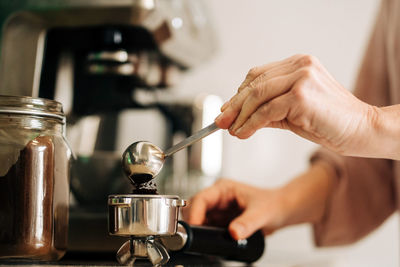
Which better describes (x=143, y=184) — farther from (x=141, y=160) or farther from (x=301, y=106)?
(x=301, y=106)

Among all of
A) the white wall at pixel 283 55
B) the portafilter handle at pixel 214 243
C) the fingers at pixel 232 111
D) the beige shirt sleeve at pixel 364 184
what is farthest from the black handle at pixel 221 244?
the white wall at pixel 283 55

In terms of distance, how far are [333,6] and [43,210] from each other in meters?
0.96

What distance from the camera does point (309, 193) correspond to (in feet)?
2.21

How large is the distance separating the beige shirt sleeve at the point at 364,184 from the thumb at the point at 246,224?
10.1 inches

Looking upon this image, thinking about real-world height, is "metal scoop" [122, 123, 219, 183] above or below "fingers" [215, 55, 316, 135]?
below

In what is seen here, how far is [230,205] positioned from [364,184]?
304 millimetres

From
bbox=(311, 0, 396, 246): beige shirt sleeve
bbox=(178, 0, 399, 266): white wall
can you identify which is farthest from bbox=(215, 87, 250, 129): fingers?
bbox=(178, 0, 399, 266): white wall

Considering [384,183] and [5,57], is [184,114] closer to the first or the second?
[384,183]

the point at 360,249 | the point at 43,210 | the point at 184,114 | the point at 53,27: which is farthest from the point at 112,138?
the point at 360,249

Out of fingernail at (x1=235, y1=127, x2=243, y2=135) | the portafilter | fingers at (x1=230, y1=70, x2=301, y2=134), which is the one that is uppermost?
fingers at (x1=230, y1=70, x2=301, y2=134)

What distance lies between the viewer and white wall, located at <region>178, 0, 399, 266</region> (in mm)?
1069

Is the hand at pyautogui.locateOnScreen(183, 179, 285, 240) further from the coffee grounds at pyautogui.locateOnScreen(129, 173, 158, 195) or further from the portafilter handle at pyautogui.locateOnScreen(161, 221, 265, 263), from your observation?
the coffee grounds at pyautogui.locateOnScreen(129, 173, 158, 195)

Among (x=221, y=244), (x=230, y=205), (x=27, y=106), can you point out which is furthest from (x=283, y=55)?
(x=27, y=106)

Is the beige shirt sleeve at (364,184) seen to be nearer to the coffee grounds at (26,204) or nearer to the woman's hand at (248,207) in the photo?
the woman's hand at (248,207)
